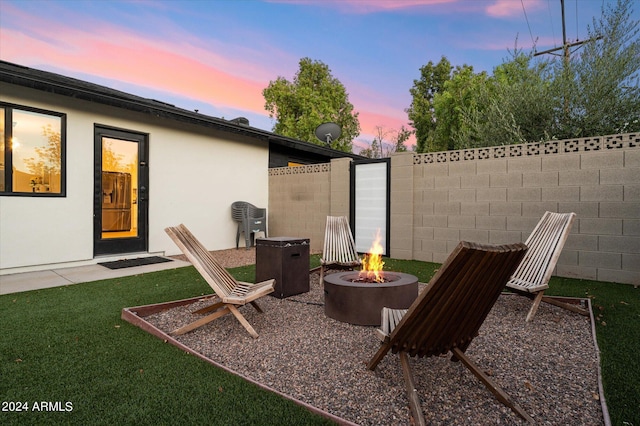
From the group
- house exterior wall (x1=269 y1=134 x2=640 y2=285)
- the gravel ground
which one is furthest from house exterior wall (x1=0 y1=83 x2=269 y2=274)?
house exterior wall (x1=269 y1=134 x2=640 y2=285)

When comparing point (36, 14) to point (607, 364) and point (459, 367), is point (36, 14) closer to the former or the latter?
point (459, 367)

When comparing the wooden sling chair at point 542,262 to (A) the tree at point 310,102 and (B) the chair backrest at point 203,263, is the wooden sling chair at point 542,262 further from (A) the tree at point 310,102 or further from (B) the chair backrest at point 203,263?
(A) the tree at point 310,102

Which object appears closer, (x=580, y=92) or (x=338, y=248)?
(x=338, y=248)

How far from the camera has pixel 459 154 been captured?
634cm

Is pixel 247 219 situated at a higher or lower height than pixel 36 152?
lower

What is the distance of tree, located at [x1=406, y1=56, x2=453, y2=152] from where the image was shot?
2305 centimetres

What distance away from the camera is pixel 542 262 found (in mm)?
3797

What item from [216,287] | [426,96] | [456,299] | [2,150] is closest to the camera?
[456,299]

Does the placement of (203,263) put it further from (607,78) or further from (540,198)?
(607,78)

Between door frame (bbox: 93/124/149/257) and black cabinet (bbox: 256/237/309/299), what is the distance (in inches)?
147

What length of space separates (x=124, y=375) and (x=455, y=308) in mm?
2082

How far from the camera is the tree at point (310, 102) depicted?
73.3 feet

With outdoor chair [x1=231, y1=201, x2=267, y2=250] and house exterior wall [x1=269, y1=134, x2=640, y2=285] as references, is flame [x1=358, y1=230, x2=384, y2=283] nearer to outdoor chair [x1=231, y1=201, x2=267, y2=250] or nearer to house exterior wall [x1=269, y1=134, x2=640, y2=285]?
house exterior wall [x1=269, y1=134, x2=640, y2=285]

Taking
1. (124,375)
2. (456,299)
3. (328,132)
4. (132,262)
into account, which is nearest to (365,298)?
(456,299)
